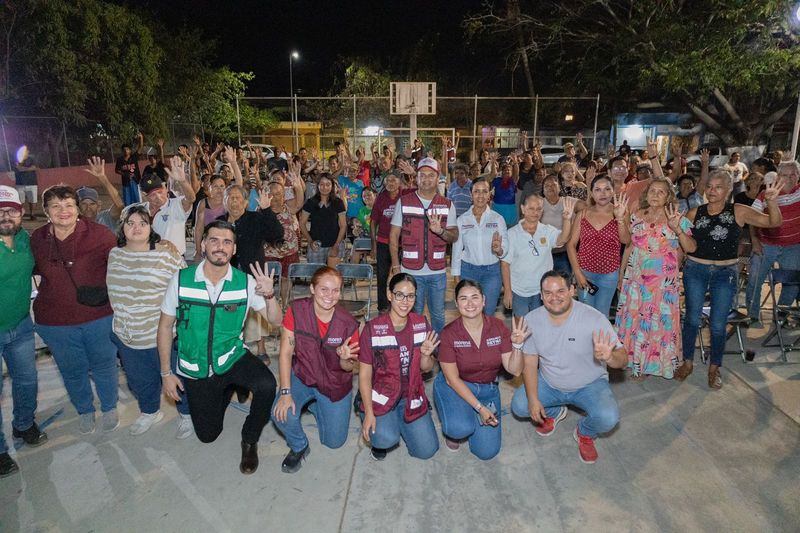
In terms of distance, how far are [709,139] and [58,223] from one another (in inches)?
962

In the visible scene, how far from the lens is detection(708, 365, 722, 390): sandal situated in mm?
4875

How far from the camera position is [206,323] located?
3.73m

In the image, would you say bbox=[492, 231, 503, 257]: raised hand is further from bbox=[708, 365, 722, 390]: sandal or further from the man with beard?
bbox=[708, 365, 722, 390]: sandal

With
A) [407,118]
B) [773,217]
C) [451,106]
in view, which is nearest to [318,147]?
[407,118]

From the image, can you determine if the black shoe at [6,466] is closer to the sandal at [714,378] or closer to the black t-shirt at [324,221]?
the black t-shirt at [324,221]

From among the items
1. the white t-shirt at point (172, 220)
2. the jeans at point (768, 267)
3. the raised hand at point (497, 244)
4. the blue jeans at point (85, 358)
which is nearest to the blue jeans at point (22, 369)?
the blue jeans at point (85, 358)

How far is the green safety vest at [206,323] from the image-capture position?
3.70 m

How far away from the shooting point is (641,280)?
490cm

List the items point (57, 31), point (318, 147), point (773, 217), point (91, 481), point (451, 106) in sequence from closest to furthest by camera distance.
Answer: point (91, 481)
point (773, 217)
point (57, 31)
point (451, 106)
point (318, 147)

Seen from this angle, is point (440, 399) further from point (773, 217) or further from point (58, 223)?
point (773, 217)

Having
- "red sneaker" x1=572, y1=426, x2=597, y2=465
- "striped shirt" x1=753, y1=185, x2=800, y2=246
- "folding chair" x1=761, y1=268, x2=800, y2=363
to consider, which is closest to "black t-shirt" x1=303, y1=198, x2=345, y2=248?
"red sneaker" x1=572, y1=426, x2=597, y2=465

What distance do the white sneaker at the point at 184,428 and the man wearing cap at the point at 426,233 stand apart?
2.35 m

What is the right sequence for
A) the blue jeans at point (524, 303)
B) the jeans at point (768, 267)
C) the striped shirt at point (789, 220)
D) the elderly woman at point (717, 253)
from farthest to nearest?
1. the jeans at point (768, 267)
2. the striped shirt at point (789, 220)
3. the blue jeans at point (524, 303)
4. the elderly woman at point (717, 253)

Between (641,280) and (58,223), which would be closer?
(58,223)
